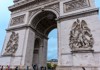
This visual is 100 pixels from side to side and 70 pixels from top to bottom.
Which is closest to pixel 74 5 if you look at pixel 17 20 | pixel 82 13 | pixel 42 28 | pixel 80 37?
pixel 82 13

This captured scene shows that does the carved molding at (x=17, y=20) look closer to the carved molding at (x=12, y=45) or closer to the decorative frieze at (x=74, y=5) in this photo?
the carved molding at (x=12, y=45)

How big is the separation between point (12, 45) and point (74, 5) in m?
8.07

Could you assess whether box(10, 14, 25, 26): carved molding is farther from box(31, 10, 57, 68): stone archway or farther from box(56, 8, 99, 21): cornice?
box(56, 8, 99, 21): cornice

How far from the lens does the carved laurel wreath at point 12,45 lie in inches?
510

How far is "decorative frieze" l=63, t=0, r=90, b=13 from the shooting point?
11.0 m

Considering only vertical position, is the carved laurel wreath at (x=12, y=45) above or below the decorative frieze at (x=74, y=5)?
below

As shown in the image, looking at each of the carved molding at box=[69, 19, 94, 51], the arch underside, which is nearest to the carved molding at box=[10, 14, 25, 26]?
the arch underside

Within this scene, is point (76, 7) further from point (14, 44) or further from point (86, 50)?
point (14, 44)

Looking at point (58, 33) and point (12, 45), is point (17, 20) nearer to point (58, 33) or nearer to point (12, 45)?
point (12, 45)

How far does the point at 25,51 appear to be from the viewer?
12.2 m

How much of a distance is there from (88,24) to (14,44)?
26.9 ft

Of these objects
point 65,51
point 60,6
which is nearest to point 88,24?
point 65,51

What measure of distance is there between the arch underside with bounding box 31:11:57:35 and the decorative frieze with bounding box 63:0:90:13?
2197mm

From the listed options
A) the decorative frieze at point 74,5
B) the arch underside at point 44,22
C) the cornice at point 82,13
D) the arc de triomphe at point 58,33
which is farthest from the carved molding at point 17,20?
the decorative frieze at point 74,5
